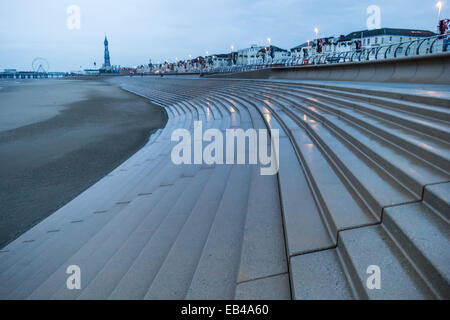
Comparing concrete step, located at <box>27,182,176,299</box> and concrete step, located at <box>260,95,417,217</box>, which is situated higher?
concrete step, located at <box>260,95,417,217</box>

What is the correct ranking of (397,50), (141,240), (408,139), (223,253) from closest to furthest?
(223,253)
(408,139)
(141,240)
(397,50)

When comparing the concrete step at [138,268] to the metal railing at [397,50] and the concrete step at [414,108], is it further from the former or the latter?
the metal railing at [397,50]

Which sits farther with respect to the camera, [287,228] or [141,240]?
[141,240]

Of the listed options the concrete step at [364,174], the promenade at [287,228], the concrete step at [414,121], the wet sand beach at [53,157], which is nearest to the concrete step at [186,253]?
the promenade at [287,228]

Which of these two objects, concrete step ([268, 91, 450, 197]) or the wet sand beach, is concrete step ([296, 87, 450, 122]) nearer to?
concrete step ([268, 91, 450, 197])

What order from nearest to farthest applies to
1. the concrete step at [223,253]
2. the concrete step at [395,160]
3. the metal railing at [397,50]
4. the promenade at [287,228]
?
1. the promenade at [287,228]
2. the concrete step at [223,253]
3. the concrete step at [395,160]
4. the metal railing at [397,50]

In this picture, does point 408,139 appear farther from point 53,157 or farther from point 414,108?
point 53,157

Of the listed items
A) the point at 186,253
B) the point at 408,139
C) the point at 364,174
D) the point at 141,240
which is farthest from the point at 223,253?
the point at 408,139

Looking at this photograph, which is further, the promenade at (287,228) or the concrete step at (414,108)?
the concrete step at (414,108)

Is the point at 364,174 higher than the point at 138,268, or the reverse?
the point at 364,174

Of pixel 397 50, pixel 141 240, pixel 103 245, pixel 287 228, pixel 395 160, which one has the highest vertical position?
pixel 397 50

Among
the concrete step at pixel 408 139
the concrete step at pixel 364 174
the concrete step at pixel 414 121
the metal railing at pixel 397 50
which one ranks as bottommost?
the concrete step at pixel 364 174

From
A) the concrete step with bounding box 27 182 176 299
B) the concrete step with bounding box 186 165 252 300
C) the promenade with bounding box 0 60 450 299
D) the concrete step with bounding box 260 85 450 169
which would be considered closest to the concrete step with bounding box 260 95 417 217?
the promenade with bounding box 0 60 450 299
